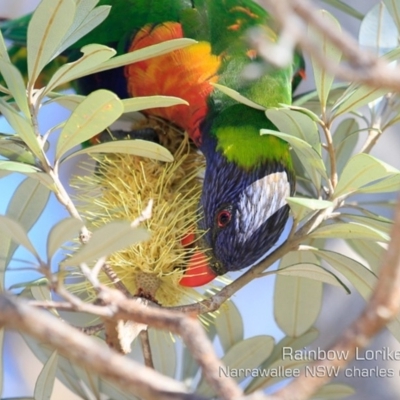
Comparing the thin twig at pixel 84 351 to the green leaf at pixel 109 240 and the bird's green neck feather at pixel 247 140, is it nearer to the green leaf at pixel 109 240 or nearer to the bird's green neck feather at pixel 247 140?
the green leaf at pixel 109 240

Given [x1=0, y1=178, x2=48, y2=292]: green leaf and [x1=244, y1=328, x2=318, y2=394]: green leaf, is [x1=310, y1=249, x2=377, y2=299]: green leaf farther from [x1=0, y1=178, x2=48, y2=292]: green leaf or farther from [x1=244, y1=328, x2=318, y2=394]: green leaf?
[x1=0, y1=178, x2=48, y2=292]: green leaf

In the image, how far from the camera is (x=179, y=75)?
1.55 m

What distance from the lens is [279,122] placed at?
1.09m

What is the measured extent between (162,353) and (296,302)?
0.31 m

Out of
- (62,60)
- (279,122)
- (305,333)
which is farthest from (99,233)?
(62,60)

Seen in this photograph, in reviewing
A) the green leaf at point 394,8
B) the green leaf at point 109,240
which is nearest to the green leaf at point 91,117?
the green leaf at point 109,240

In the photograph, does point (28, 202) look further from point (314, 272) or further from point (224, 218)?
point (314, 272)

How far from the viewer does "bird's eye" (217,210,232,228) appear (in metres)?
1.40

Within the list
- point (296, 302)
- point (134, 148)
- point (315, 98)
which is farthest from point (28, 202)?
point (315, 98)

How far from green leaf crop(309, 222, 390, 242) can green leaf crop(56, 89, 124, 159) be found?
0.39 meters

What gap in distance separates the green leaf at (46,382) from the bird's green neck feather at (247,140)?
0.56 m

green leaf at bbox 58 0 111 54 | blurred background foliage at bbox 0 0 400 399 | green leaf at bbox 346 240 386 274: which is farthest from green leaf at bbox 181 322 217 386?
green leaf at bbox 58 0 111 54

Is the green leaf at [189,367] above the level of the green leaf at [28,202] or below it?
below

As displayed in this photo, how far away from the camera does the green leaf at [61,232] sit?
0.82 meters
